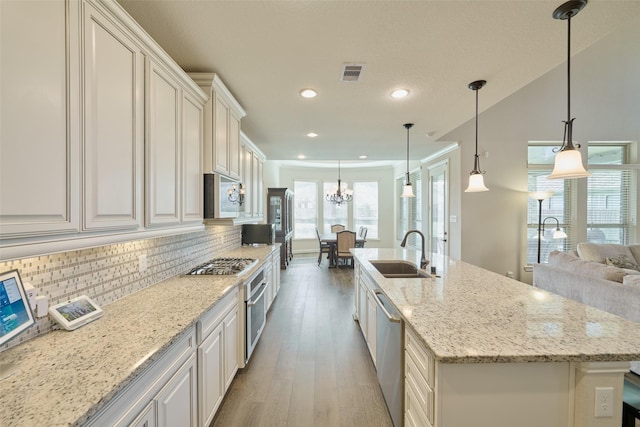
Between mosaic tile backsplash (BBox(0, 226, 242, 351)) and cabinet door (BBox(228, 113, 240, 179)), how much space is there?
77 centimetres

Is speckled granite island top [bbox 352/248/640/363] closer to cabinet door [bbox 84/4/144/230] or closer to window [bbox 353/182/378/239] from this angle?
cabinet door [bbox 84/4/144/230]

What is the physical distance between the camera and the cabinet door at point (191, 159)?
1898 mm

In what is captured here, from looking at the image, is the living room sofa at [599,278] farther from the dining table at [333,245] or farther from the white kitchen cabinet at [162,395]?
the dining table at [333,245]

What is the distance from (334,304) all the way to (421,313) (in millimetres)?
2894

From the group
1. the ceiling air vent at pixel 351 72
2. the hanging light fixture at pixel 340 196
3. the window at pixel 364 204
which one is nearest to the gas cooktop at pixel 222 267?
the ceiling air vent at pixel 351 72

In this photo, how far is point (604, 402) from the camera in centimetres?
108

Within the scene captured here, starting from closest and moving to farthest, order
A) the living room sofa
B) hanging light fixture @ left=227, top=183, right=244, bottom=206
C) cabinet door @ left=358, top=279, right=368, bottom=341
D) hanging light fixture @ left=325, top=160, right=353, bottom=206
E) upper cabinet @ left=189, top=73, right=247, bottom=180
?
upper cabinet @ left=189, top=73, right=247, bottom=180, the living room sofa, hanging light fixture @ left=227, top=183, right=244, bottom=206, cabinet door @ left=358, top=279, right=368, bottom=341, hanging light fixture @ left=325, top=160, right=353, bottom=206

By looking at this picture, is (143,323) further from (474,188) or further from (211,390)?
(474,188)

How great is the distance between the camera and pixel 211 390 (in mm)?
1735

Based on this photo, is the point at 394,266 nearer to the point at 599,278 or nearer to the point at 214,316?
the point at 214,316

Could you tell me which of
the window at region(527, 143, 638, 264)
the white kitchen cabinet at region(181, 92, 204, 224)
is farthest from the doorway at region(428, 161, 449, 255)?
the white kitchen cabinet at region(181, 92, 204, 224)

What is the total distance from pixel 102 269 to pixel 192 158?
94 cm

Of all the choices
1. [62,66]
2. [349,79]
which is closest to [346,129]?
[349,79]

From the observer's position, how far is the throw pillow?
144 inches
